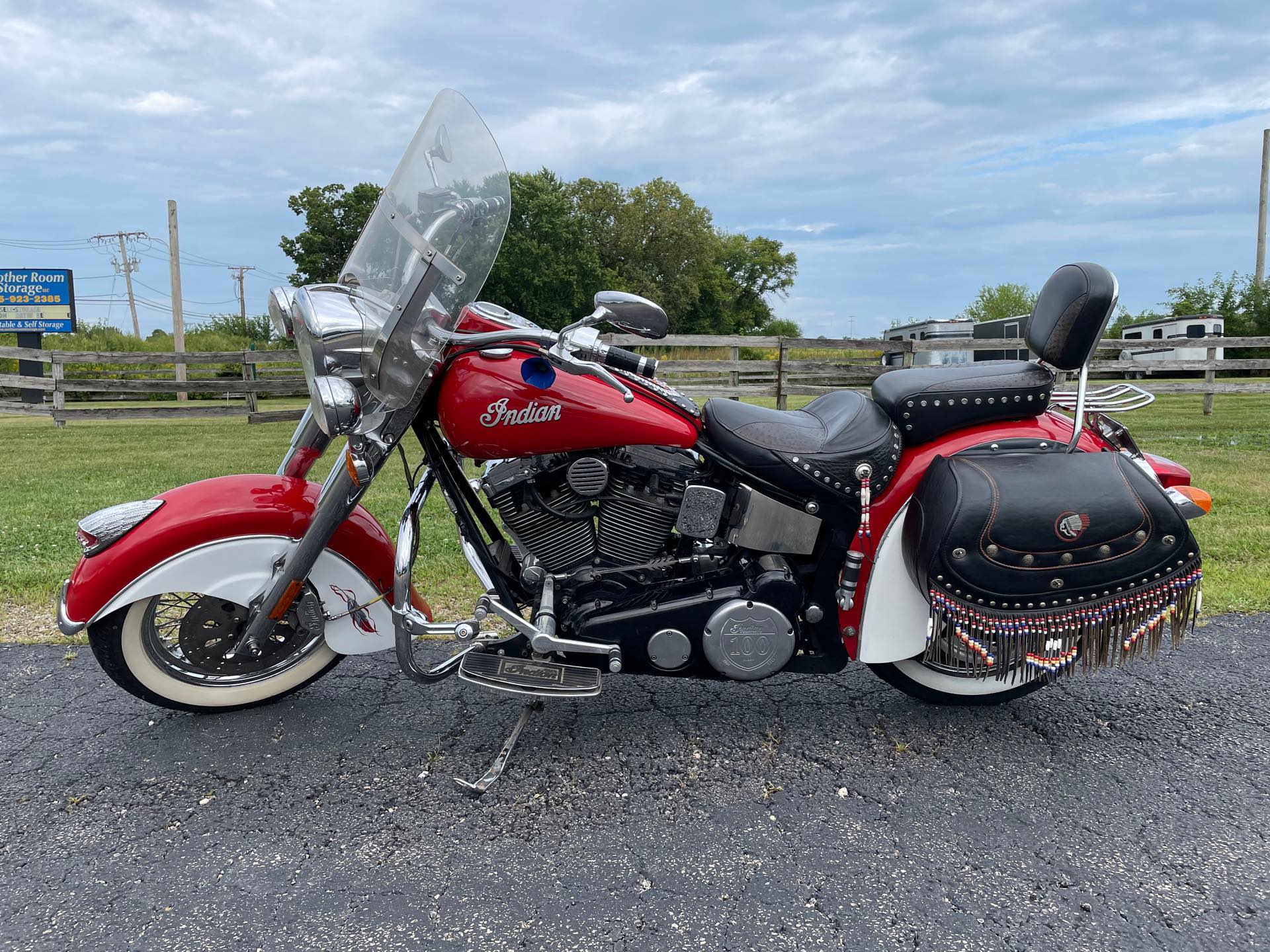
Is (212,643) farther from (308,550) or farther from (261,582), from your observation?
(308,550)

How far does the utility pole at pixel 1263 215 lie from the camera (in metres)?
22.9

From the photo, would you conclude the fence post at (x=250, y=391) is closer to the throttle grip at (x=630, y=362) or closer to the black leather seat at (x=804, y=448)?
the throttle grip at (x=630, y=362)

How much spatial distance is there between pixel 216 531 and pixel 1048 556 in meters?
2.55

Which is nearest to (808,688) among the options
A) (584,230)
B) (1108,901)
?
(1108,901)

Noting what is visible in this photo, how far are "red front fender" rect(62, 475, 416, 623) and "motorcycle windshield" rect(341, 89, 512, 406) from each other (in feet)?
2.29

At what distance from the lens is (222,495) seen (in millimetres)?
2732

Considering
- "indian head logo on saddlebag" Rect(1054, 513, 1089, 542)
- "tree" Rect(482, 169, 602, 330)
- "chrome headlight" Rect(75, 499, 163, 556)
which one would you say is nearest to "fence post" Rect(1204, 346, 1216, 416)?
"indian head logo on saddlebag" Rect(1054, 513, 1089, 542)

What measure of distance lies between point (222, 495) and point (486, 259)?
4.07 feet

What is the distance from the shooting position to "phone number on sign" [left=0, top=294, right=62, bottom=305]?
690 inches

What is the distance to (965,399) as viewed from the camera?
260 cm

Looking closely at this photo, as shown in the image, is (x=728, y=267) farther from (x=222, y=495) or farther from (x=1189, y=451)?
(x=222, y=495)

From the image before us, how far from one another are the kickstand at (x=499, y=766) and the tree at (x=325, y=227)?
33.8 m

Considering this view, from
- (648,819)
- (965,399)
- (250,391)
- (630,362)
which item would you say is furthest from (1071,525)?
(250,391)

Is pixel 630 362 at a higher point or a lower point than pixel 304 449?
higher
